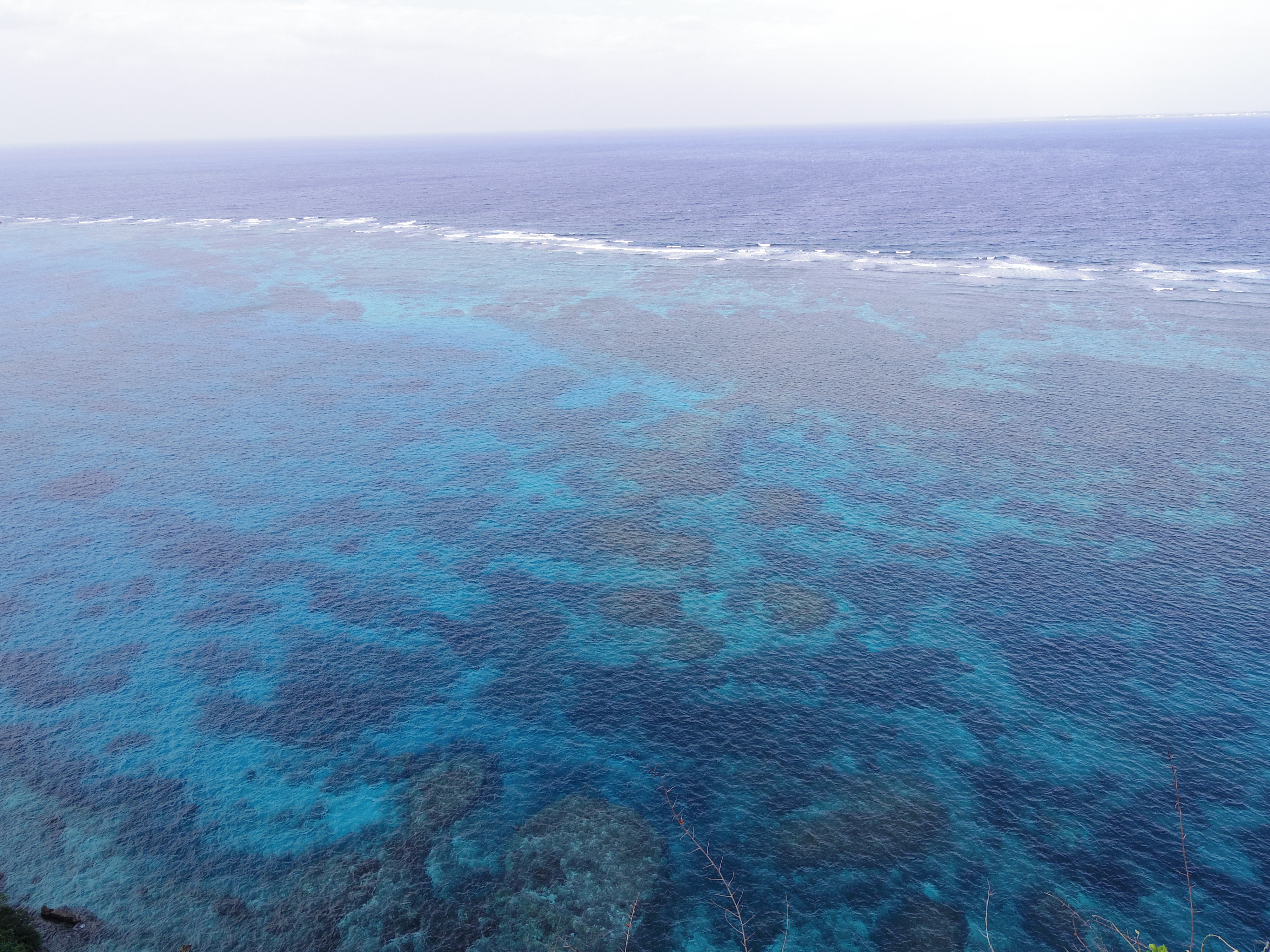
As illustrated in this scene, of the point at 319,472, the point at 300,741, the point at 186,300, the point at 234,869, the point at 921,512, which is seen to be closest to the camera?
the point at 234,869

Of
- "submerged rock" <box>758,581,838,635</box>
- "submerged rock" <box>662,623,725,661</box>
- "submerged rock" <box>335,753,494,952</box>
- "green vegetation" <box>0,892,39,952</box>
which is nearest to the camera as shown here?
"green vegetation" <box>0,892,39,952</box>

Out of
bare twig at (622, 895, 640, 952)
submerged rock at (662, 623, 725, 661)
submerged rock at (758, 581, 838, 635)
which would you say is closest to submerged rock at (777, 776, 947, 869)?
bare twig at (622, 895, 640, 952)

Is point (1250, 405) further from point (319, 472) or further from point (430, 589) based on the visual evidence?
point (319, 472)

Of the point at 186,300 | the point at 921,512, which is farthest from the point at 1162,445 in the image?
the point at 186,300

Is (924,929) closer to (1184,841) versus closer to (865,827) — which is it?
(865,827)

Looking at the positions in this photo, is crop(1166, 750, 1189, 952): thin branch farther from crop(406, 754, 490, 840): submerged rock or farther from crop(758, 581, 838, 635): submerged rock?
crop(406, 754, 490, 840): submerged rock

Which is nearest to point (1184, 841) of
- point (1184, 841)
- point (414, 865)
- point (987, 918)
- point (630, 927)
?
point (1184, 841)
